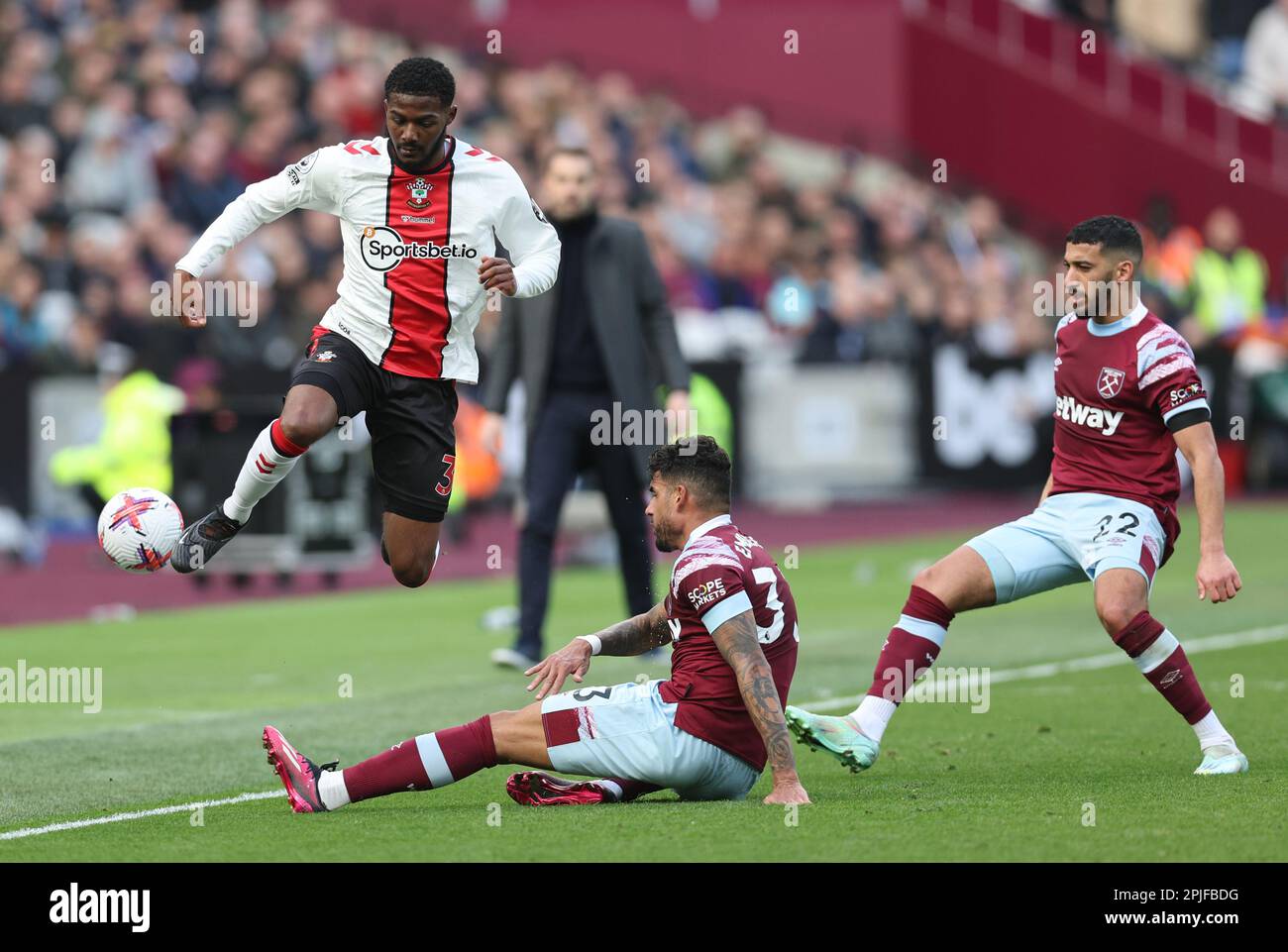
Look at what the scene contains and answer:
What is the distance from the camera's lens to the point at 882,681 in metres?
7.93

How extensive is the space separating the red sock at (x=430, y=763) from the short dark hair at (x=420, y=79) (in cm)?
243

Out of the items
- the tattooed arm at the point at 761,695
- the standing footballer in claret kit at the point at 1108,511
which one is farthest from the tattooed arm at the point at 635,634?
the standing footballer in claret kit at the point at 1108,511

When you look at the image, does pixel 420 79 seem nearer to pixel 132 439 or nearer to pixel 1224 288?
pixel 132 439

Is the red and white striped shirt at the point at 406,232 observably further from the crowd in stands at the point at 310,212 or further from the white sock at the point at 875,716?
the crowd in stands at the point at 310,212

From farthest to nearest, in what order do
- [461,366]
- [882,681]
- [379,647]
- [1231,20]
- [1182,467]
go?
[1231,20] → [1182,467] → [379,647] → [461,366] → [882,681]

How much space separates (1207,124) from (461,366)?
2428 centimetres

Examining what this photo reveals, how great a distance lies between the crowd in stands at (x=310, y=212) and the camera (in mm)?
20734

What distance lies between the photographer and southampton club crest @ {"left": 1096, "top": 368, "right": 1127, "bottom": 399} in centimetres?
802

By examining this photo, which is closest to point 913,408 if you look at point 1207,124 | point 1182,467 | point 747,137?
point 1182,467

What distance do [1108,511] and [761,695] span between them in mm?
1822

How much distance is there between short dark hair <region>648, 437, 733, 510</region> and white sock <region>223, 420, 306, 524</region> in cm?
177

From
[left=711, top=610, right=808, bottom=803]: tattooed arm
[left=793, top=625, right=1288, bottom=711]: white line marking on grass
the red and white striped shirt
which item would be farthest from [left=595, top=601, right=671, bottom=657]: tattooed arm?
[left=793, top=625, right=1288, bottom=711]: white line marking on grass

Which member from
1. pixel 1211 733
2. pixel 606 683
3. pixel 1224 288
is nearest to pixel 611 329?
pixel 606 683
